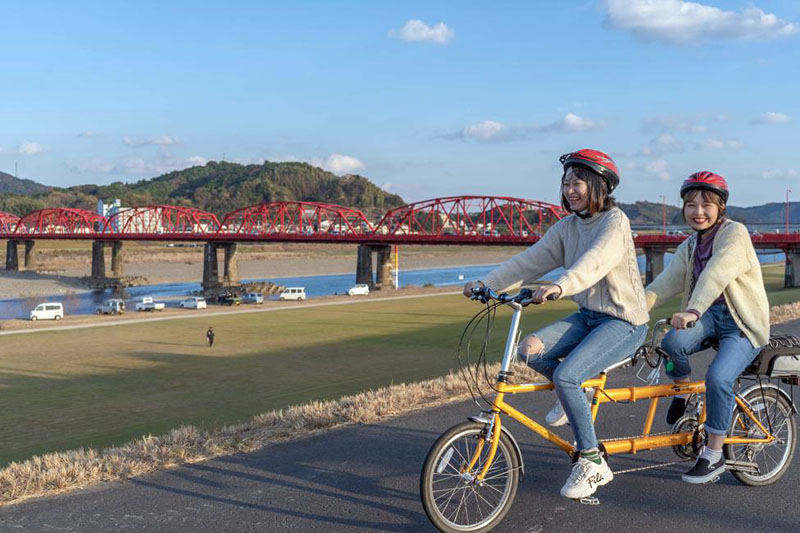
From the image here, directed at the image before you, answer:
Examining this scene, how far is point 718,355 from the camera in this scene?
5.21 m

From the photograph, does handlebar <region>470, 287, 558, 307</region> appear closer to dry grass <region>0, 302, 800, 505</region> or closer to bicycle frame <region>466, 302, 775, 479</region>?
bicycle frame <region>466, 302, 775, 479</region>

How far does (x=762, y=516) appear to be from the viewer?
4.90 meters

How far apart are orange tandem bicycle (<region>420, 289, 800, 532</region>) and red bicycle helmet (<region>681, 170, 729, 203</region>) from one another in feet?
3.38

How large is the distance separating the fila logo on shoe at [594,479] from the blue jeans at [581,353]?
7.6 inches

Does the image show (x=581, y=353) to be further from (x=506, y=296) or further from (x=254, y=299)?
(x=254, y=299)

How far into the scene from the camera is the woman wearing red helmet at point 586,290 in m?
4.68

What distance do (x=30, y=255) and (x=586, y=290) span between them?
129999mm

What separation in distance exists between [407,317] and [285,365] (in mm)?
20506

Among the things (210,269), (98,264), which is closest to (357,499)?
(210,269)

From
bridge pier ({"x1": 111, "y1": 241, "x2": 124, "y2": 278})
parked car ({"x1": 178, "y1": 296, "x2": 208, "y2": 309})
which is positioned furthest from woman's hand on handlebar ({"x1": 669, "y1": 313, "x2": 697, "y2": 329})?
bridge pier ({"x1": 111, "y1": 241, "x2": 124, "y2": 278})

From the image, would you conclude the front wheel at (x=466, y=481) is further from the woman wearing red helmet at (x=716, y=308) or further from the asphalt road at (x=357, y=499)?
the woman wearing red helmet at (x=716, y=308)

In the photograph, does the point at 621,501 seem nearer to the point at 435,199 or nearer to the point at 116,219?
the point at 435,199

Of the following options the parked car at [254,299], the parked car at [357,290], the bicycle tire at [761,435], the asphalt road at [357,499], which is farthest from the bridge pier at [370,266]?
the bicycle tire at [761,435]

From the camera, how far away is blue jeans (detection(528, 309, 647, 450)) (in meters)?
4.68
